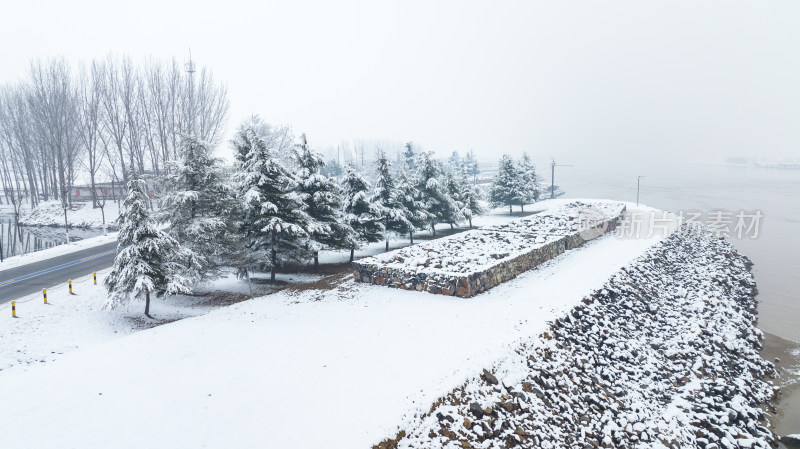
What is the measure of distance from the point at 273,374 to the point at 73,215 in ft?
151

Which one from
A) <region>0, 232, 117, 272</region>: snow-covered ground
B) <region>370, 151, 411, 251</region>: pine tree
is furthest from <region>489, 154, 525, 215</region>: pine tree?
<region>0, 232, 117, 272</region>: snow-covered ground

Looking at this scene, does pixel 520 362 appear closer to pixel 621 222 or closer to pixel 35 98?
pixel 621 222

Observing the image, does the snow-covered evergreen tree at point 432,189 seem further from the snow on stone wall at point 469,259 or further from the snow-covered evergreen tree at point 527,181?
the snow-covered evergreen tree at point 527,181

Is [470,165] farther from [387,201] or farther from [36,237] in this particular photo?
[36,237]

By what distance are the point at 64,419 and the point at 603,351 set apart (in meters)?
12.8

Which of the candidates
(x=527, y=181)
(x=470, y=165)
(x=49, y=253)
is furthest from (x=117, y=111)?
(x=470, y=165)

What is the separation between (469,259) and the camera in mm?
16016

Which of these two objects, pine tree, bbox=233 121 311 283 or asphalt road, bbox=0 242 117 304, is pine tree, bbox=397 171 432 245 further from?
asphalt road, bbox=0 242 117 304

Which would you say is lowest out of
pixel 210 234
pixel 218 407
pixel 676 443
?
pixel 676 443

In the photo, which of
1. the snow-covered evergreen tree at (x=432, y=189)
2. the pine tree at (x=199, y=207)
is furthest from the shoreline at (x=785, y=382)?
Answer: the snow-covered evergreen tree at (x=432, y=189)

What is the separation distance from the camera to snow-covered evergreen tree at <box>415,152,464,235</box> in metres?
30.0

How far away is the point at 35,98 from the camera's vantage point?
133 ft

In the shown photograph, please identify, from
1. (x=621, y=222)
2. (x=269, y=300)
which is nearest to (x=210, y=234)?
(x=269, y=300)

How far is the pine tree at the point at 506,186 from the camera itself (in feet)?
140
